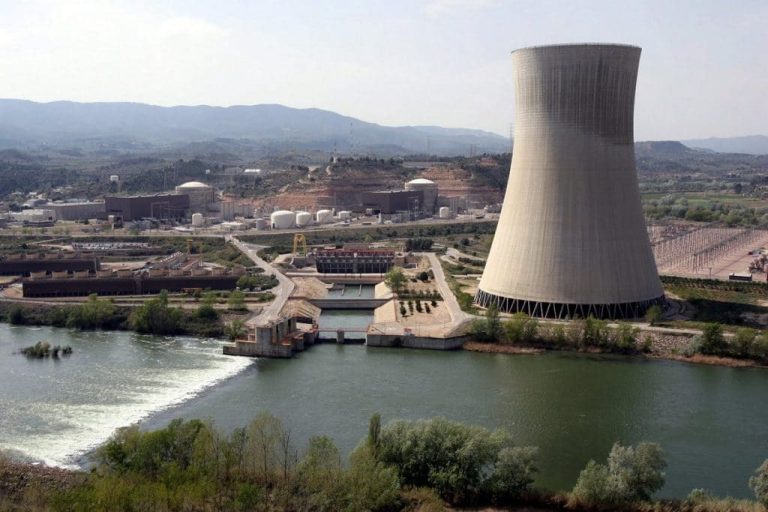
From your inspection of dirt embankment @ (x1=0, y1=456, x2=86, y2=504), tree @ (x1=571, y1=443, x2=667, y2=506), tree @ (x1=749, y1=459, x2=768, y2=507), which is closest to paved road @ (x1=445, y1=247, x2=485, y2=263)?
tree @ (x1=749, y1=459, x2=768, y2=507)

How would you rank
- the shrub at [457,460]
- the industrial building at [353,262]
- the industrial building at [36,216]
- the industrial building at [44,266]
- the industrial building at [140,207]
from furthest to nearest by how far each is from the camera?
the industrial building at [140,207], the industrial building at [36,216], the industrial building at [353,262], the industrial building at [44,266], the shrub at [457,460]

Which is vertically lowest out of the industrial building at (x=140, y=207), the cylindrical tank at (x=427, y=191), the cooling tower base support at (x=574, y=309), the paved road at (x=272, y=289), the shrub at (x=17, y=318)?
the shrub at (x=17, y=318)

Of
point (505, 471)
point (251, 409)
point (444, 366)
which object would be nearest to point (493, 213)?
point (444, 366)

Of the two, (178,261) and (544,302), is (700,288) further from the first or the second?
(178,261)

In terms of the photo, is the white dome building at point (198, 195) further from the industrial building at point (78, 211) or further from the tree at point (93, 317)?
the tree at point (93, 317)

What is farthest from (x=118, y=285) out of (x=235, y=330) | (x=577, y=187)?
(x=577, y=187)

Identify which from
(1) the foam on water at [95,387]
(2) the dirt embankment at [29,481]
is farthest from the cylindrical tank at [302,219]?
(2) the dirt embankment at [29,481]

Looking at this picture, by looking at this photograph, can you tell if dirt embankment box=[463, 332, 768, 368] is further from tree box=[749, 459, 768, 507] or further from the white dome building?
the white dome building
